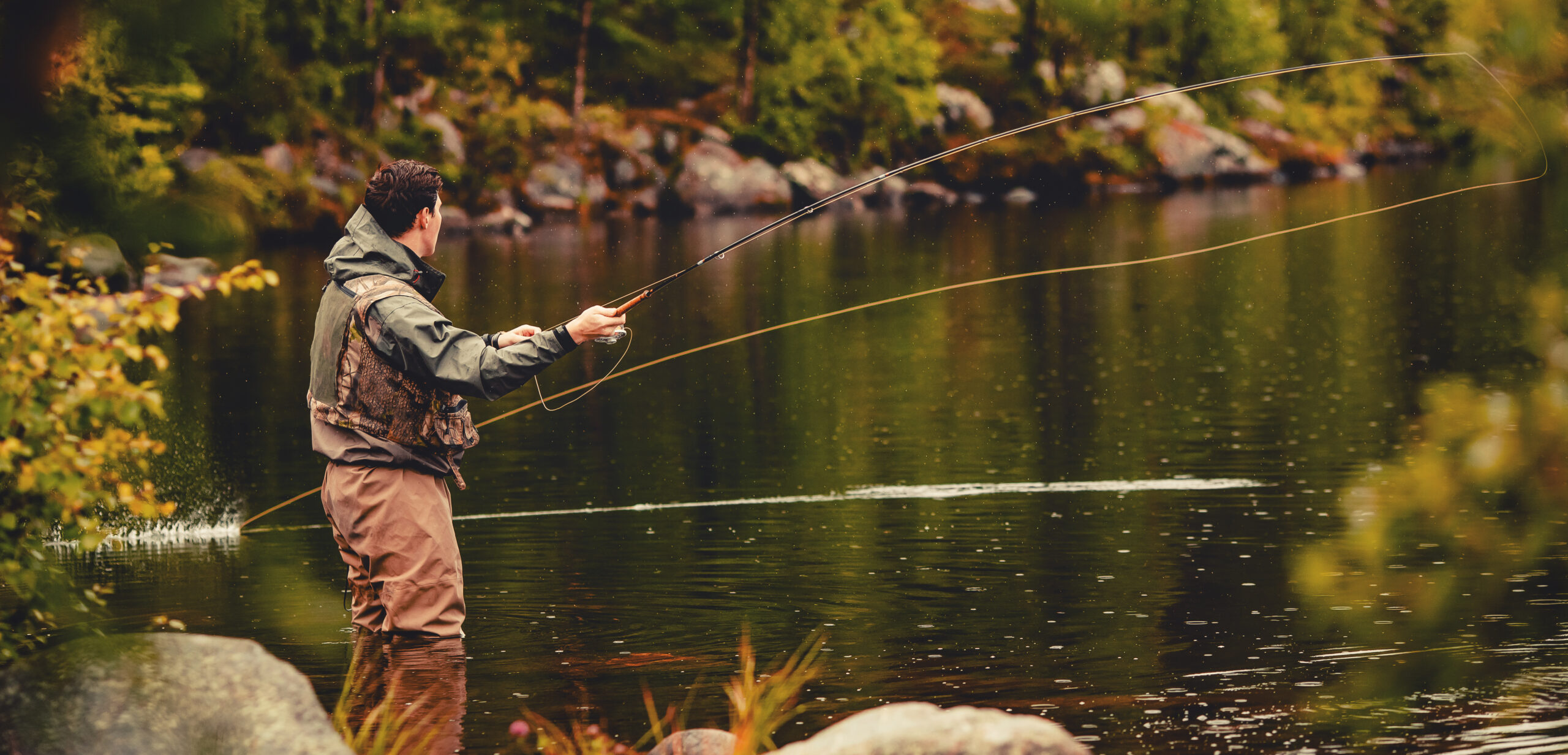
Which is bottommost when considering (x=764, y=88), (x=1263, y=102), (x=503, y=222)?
(x=503, y=222)

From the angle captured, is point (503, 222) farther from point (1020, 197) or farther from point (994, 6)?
point (994, 6)

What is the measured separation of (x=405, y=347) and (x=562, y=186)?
146 feet

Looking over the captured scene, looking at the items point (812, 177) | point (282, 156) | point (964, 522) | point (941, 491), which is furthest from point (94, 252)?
point (812, 177)

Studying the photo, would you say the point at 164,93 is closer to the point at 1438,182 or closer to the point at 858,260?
the point at 858,260

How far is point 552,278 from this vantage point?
29578mm

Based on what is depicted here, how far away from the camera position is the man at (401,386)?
5.26 m

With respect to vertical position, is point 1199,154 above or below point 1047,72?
below

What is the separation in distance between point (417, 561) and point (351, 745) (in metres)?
0.78

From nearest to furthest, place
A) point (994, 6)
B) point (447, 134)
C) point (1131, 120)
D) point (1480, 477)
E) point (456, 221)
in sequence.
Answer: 1. point (1480, 477)
2. point (456, 221)
3. point (447, 134)
4. point (1131, 120)
5. point (994, 6)

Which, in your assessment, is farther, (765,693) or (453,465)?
(765,693)

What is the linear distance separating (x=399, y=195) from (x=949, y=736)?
2.50m

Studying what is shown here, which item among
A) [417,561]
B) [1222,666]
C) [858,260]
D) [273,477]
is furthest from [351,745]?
[858,260]

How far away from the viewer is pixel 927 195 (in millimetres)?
51812

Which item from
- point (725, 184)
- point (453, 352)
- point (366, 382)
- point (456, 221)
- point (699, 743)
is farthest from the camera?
point (725, 184)
